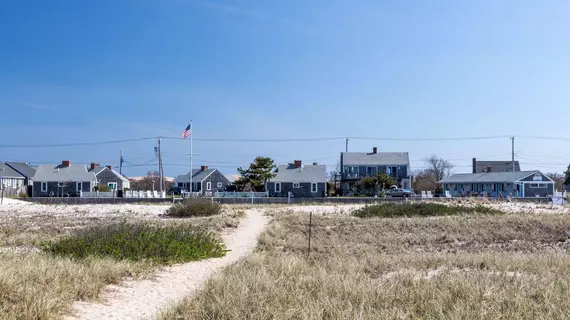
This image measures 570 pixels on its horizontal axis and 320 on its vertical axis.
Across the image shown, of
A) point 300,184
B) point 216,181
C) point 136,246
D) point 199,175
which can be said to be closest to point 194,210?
point 136,246

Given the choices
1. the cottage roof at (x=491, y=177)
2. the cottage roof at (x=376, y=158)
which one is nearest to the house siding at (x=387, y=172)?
the cottage roof at (x=376, y=158)

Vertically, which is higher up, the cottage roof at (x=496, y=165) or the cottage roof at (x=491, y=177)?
the cottage roof at (x=496, y=165)

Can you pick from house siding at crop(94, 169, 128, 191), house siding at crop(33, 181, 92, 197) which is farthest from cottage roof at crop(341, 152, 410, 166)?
house siding at crop(33, 181, 92, 197)

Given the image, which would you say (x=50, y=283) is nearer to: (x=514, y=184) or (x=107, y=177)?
(x=514, y=184)

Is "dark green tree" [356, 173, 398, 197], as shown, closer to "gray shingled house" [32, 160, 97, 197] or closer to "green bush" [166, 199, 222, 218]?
"gray shingled house" [32, 160, 97, 197]

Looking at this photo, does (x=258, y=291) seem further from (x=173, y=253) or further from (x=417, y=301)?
(x=173, y=253)

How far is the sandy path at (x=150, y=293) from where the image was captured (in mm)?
7379

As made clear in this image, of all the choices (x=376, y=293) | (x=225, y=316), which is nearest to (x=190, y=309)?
(x=225, y=316)

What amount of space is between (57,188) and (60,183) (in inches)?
28.8

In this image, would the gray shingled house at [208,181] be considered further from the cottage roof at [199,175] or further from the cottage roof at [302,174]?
the cottage roof at [302,174]

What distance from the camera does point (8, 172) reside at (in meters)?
77.7

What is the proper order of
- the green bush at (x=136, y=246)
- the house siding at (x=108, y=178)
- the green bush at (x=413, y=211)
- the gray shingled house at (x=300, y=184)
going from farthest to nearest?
the house siding at (x=108, y=178) → the gray shingled house at (x=300, y=184) → the green bush at (x=413, y=211) → the green bush at (x=136, y=246)

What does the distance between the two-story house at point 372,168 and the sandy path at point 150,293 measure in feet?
200

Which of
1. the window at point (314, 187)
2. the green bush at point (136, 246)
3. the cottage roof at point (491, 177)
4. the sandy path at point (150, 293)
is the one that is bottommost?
the sandy path at point (150, 293)
